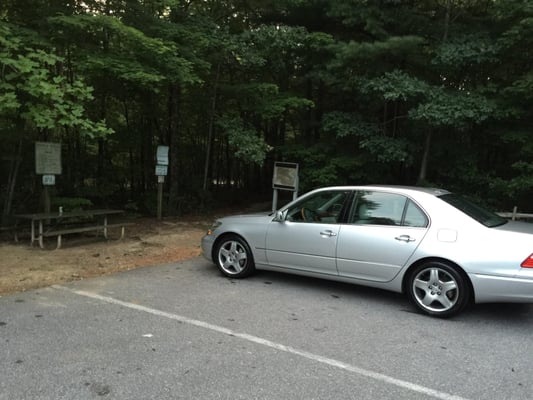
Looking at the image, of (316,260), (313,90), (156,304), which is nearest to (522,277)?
(316,260)

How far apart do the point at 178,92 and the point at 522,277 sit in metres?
11.5

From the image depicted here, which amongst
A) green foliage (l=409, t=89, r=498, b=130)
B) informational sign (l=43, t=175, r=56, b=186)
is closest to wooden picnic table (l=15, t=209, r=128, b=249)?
informational sign (l=43, t=175, r=56, b=186)

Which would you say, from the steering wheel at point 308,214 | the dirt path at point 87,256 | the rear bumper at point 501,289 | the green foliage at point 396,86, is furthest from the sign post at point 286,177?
the rear bumper at point 501,289

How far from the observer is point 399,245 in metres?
5.07

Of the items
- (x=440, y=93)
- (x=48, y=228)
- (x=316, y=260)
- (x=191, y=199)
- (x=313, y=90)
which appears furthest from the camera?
(x=313, y=90)

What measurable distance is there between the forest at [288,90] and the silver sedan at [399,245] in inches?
165

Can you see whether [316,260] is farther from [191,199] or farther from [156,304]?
[191,199]

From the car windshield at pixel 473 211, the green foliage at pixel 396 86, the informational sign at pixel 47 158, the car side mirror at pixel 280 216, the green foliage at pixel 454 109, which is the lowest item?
the car side mirror at pixel 280 216

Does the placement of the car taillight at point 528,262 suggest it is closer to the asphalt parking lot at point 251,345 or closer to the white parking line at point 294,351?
the asphalt parking lot at point 251,345

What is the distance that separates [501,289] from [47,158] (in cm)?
852

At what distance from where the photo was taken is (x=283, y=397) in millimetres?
3111

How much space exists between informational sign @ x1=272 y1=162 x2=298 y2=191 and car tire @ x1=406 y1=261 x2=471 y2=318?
5.65 metres

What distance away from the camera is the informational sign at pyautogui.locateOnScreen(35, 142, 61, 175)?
29.2ft

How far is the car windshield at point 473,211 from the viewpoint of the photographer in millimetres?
5020
